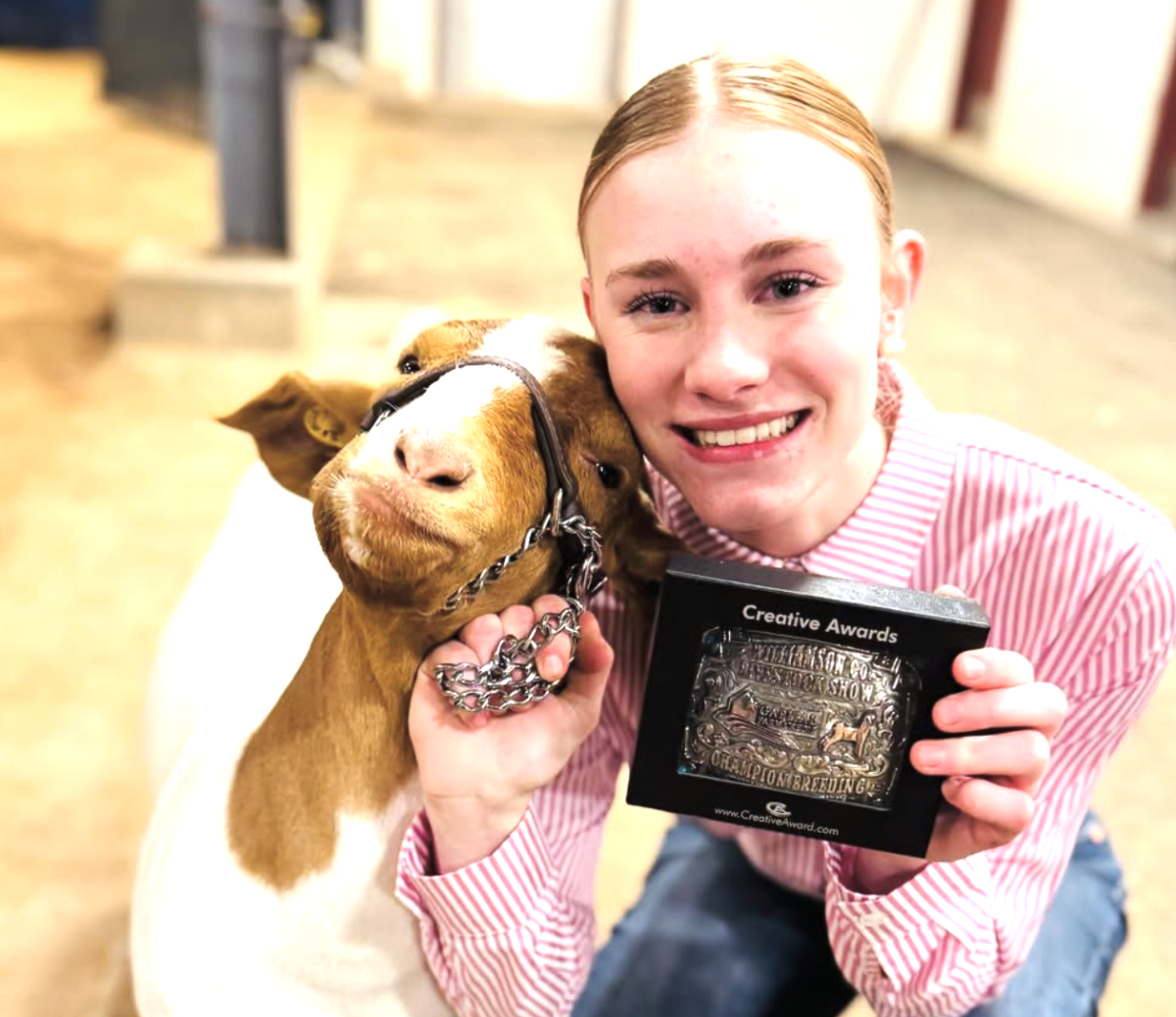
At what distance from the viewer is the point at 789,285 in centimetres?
97

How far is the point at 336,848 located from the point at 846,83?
672cm

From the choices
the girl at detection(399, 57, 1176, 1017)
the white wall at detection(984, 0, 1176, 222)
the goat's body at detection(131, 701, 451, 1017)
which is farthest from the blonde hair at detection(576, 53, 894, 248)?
the white wall at detection(984, 0, 1176, 222)

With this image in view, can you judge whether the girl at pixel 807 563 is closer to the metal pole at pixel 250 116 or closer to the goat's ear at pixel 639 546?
the goat's ear at pixel 639 546

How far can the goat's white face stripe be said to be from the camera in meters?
0.81

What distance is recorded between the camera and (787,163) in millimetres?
945

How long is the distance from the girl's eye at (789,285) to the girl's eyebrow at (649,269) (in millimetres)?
71

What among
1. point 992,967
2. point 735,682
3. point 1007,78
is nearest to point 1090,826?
point 992,967

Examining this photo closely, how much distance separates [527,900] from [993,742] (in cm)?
39

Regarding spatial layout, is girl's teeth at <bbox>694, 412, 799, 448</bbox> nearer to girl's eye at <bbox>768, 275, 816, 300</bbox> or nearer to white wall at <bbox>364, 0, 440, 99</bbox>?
girl's eye at <bbox>768, 275, 816, 300</bbox>

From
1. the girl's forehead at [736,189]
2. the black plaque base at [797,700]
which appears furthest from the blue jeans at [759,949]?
the girl's forehead at [736,189]

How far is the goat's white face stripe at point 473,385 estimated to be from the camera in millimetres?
806

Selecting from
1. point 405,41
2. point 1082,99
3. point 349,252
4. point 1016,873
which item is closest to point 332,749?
point 1016,873

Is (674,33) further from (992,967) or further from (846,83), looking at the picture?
(992,967)

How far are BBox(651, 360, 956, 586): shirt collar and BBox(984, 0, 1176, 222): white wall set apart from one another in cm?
484
